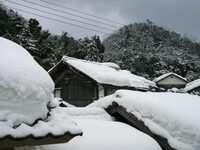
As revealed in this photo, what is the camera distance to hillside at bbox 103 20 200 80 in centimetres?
3488

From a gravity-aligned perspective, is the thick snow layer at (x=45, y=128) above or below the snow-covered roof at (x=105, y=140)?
above

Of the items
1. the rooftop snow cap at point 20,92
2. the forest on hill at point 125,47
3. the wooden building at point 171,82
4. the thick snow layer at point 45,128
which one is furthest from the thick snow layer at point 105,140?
the wooden building at point 171,82

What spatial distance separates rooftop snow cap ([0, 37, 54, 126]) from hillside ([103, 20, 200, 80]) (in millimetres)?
30273

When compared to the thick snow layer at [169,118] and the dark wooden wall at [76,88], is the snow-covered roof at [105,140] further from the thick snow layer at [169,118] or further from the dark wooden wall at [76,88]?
the dark wooden wall at [76,88]

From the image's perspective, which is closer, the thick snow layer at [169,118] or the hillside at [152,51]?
the thick snow layer at [169,118]

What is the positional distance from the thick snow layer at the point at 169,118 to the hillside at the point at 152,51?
2826 cm

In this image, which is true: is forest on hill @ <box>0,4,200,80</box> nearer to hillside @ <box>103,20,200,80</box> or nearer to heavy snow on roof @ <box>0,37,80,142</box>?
hillside @ <box>103,20,200,80</box>

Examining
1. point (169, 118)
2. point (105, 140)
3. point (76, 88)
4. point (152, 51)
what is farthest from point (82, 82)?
point (152, 51)

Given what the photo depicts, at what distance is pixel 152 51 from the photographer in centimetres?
4056

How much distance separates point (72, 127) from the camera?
163 centimetres

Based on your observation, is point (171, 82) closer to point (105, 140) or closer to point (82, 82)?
point (82, 82)

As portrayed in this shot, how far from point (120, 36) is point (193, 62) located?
17.3 m

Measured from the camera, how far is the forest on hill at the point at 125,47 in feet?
59.8

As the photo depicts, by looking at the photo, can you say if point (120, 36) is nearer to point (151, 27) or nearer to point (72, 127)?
point (151, 27)
